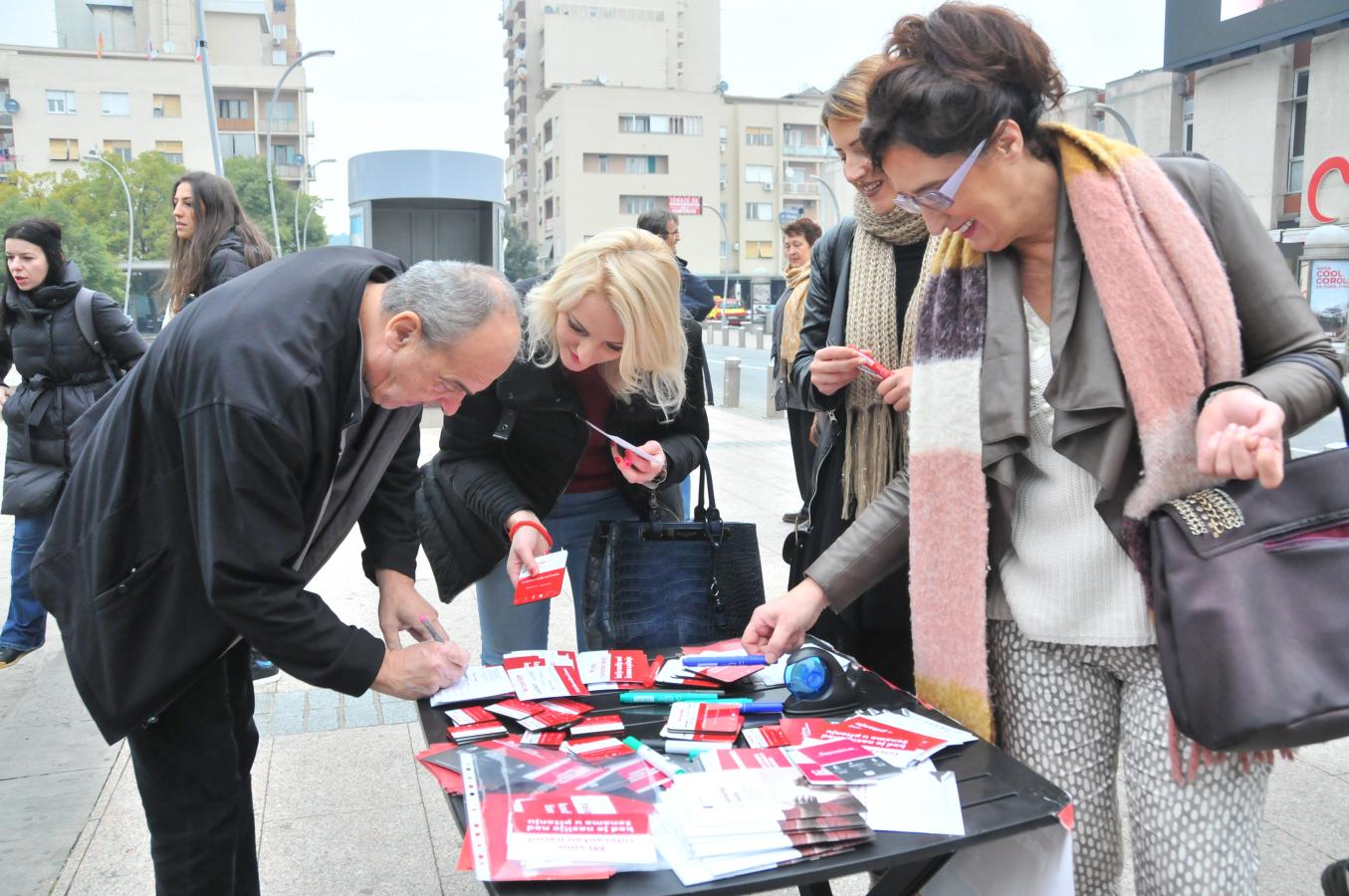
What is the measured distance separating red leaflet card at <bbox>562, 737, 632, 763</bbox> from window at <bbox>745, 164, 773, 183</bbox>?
71.4 m

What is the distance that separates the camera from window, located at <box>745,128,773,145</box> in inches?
2790

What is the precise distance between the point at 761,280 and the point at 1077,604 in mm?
55393

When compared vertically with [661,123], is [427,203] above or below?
below

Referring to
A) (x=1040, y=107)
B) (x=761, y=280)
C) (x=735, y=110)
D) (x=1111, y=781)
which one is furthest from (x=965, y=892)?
(x=735, y=110)

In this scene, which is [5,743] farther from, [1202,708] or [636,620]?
[1202,708]

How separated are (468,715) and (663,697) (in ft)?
1.15

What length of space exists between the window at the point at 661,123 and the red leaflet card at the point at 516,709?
64.5 m

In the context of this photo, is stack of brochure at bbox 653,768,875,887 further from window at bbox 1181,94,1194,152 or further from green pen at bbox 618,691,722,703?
window at bbox 1181,94,1194,152

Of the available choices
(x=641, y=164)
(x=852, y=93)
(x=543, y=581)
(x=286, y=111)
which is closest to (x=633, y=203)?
(x=641, y=164)

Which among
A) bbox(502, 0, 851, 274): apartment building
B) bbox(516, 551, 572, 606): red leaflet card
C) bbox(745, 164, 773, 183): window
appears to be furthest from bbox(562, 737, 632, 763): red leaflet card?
bbox(745, 164, 773, 183): window

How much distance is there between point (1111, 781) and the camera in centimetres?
166

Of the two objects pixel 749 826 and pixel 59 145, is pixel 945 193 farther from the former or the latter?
pixel 59 145

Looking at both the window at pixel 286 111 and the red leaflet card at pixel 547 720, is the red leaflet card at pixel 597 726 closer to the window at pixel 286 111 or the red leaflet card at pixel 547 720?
the red leaflet card at pixel 547 720

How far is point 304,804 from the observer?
10.2 feet
